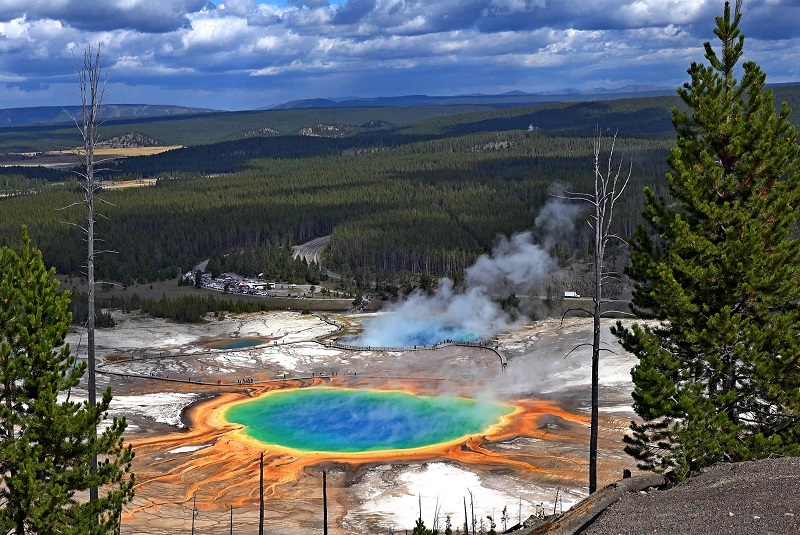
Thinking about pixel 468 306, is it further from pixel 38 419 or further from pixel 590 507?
pixel 38 419

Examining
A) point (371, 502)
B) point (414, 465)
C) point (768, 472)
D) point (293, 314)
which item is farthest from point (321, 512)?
point (293, 314)

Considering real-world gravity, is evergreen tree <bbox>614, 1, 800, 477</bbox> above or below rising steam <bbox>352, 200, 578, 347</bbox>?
above

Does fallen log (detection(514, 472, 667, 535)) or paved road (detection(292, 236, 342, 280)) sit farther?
paved road (detection(292, 236, 342, 280))

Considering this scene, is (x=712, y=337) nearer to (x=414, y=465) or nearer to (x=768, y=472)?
(x=768, y=472)

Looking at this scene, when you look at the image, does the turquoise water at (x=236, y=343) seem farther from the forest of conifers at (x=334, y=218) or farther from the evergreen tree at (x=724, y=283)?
the evergreen tree at (x=724, y=283)

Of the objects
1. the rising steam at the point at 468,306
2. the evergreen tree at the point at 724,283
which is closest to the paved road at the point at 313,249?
the rising steam at the point at 468,306

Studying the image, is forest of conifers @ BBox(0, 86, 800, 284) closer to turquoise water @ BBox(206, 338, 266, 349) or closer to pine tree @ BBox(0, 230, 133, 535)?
turquoise water @ BBox(206, 338, 266, 349)

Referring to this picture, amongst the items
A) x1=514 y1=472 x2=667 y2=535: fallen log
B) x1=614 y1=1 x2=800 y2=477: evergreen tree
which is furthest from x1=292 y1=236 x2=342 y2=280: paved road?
x1=514 y1=472 x2=667 y2=535: fallen log
